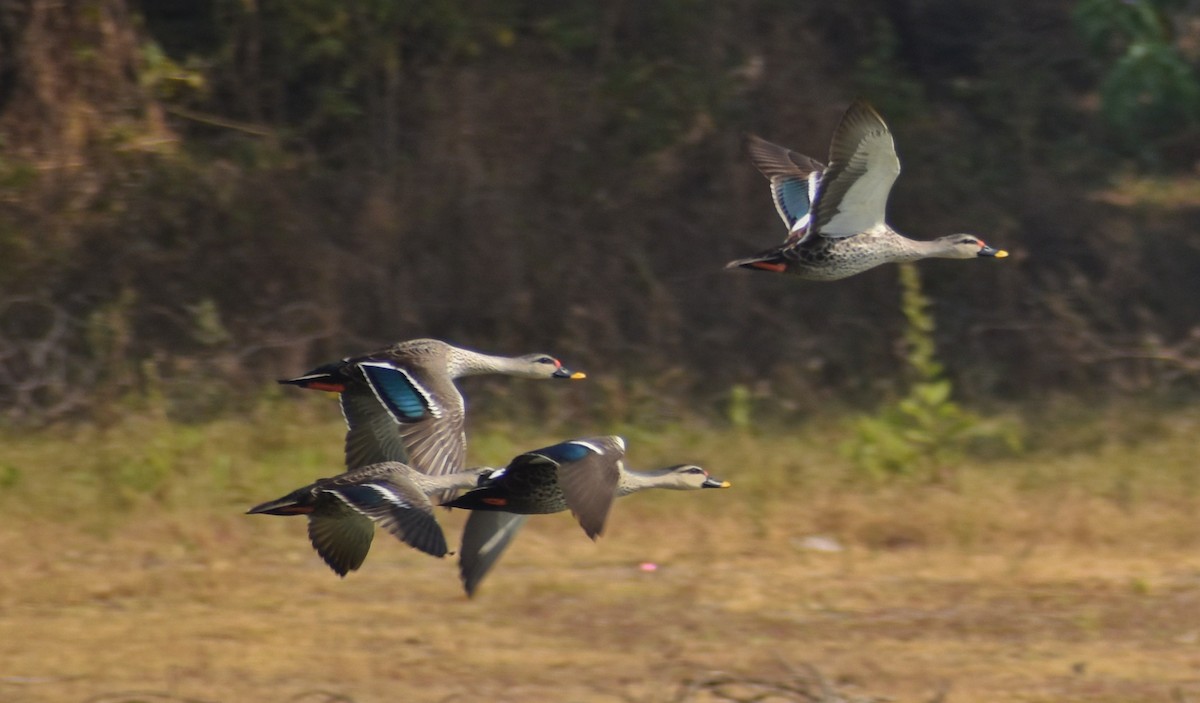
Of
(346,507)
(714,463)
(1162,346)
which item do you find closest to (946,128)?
(1162,346)

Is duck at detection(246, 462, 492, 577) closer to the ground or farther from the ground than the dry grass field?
farther from the ground

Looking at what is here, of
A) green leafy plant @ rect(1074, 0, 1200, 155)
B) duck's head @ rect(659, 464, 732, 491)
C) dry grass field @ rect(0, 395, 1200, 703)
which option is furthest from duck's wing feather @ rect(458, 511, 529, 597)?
green leafy plant @ rect(1074, 0, 1200, 155)

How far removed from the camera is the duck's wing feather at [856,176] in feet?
A: 19.0

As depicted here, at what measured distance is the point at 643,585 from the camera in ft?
27.9

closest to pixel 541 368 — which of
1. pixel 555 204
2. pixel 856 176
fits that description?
pixel 856 176

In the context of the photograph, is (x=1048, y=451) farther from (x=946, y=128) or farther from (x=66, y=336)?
(x=66, y=336)

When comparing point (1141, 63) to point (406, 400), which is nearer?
point (406, 400)

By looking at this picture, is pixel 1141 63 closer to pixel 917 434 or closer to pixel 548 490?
pixel 917 434

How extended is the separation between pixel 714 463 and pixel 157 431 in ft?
9.39

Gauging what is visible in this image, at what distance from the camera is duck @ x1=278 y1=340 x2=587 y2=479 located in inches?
215

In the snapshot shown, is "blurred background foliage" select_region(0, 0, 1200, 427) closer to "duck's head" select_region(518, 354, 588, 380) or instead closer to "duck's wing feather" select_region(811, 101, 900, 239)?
"duck's head" select_region(518, 354, 588, 380)

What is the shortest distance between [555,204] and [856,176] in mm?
6759

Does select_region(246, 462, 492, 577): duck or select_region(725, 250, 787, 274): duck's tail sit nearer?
select_region(246, 462, 492, 577): duck

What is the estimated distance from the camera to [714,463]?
998cm
